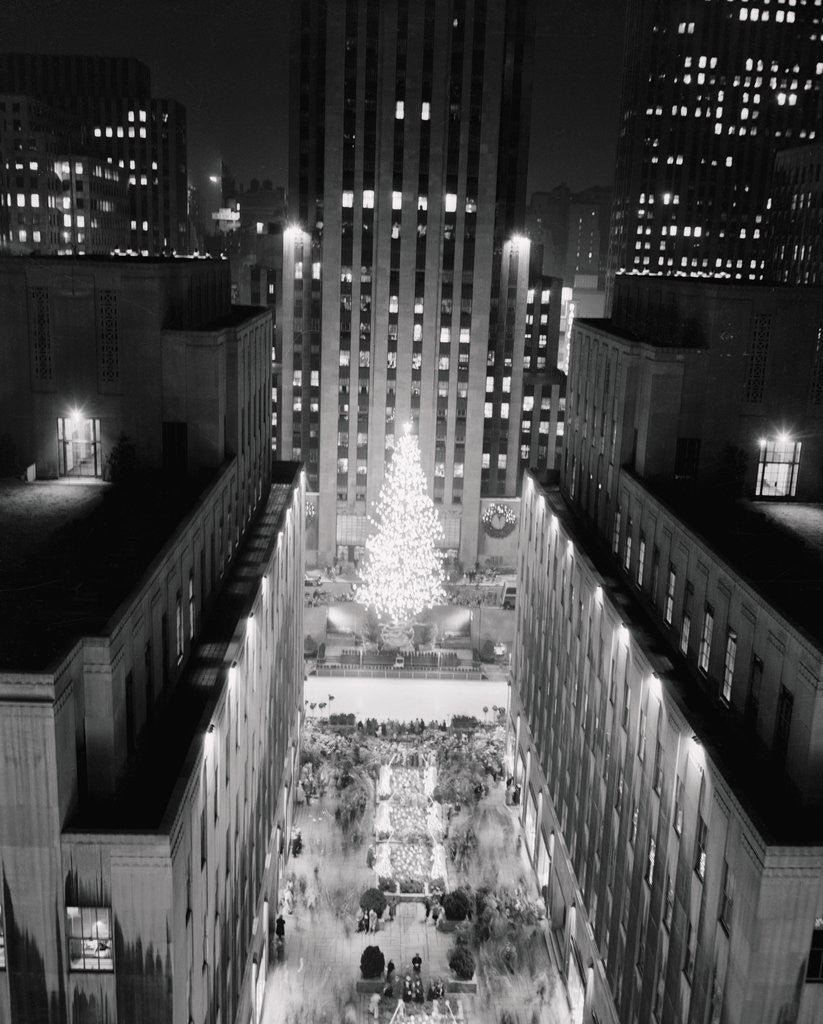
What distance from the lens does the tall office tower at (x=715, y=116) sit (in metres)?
130

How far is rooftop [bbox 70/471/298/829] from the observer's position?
2127 centimetres

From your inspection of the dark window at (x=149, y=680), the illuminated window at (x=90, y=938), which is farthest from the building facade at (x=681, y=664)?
the dark window at (x=149, y=680)

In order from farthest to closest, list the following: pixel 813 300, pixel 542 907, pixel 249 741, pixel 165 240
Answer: pixel 165 240
pixel 542 907
pixel 813 300
pixel 249 741

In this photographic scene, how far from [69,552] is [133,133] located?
143405mm

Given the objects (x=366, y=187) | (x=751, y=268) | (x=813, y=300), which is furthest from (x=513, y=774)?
(x=751, y=268)

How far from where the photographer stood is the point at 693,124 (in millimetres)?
132625

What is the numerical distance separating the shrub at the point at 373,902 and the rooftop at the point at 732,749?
1493cm

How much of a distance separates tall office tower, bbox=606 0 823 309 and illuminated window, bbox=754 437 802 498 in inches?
3803

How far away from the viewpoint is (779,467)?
39.5 m

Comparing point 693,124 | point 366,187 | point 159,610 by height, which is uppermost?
point 693,124

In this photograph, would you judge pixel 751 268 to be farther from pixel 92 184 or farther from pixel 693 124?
pixel 92 184

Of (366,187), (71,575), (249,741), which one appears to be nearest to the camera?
(71,575)

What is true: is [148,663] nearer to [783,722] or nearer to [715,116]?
[783,722]

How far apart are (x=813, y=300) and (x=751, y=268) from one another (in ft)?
335
